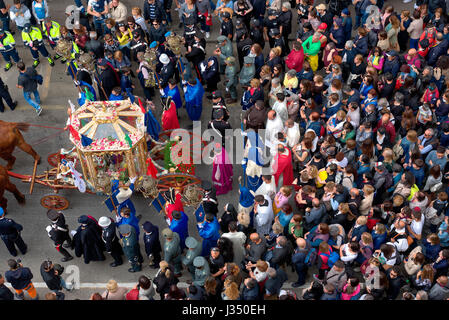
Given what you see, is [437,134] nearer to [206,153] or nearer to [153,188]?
[206,153]

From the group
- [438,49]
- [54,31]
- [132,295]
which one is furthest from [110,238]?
[438,49]

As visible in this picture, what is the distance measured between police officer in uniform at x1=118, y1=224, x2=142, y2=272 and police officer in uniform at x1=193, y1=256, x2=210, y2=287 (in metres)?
1.58

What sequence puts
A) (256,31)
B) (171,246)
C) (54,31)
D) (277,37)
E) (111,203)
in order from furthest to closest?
(54,31) < (256,31) < (277,37) < (111,203) < (171,246)

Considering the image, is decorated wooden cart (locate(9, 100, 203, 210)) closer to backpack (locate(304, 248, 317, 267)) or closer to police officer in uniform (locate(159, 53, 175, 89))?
police officer in uniform (locate(159, 53, 175, 89))

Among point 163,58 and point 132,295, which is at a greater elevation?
point 163,58

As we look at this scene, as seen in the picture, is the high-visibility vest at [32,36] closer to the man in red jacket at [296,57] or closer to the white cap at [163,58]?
the white cap at [163,58]

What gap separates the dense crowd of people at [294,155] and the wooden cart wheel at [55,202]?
131 centimetres

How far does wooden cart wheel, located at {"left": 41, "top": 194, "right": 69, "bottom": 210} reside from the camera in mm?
14759

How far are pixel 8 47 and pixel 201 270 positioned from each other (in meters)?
9.94

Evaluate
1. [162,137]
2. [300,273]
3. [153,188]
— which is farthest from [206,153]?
[300,273]

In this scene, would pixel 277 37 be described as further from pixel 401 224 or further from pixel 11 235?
pixel 11 235

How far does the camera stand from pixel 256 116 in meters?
15.1
